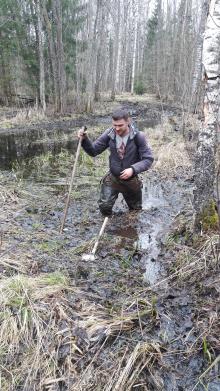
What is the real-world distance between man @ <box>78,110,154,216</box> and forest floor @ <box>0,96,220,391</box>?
0.47 meters

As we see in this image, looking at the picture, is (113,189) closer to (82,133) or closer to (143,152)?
(143,152)

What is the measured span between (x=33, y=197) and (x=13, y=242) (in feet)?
8.22

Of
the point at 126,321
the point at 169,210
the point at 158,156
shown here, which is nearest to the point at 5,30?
the point at 158,156

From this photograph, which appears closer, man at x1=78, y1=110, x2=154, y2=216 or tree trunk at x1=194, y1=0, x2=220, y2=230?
tree trunk at x1=194, y1=0, x2=220, y2=230

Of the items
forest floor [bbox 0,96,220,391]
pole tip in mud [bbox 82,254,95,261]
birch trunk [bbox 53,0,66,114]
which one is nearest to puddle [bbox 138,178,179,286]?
forest floor [bbox 0,96,220,391]

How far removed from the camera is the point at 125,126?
18.2ft

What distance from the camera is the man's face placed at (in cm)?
542

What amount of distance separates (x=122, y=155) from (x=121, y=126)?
1.73 ft

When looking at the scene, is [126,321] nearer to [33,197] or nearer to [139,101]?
[33,197]

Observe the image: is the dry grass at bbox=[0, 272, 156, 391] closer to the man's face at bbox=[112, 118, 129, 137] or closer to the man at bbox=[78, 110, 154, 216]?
the man at bbox=[78, 110, 154, 216]

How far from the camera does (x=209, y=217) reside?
4.54m

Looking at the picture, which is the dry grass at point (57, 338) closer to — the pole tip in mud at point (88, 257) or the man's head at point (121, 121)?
the pole tip in mud at point (88, 257)

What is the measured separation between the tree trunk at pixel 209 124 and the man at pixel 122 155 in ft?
3.79

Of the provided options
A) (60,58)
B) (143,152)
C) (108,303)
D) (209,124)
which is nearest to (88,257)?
(108,303)
